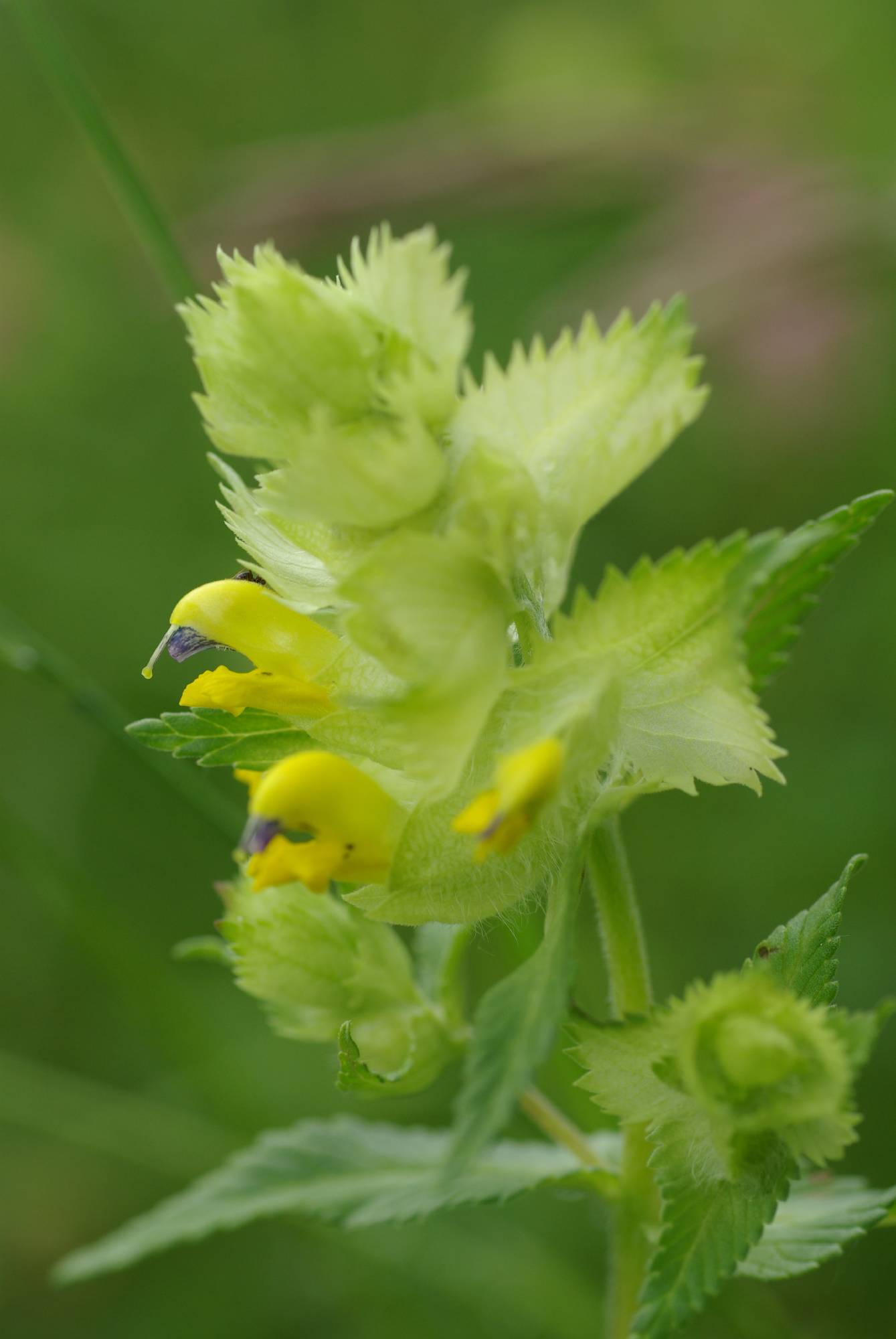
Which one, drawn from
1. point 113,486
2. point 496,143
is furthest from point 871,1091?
point 113,486

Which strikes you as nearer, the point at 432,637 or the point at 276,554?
the point at 432,637

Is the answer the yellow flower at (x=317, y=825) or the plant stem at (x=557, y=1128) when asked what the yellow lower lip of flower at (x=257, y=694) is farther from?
the plant stem at (x=557, y=1128)

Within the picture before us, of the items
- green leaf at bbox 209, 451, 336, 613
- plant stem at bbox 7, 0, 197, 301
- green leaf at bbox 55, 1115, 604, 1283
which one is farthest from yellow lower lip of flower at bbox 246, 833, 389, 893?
plant stem at bbox 7, 0, 197, 301

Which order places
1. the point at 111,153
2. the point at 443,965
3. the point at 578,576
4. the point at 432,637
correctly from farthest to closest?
the point at 578,576
the point at 111,153
the point at 443,965
the point at 432,637

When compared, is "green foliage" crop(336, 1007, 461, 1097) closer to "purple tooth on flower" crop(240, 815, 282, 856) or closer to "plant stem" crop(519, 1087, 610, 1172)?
"plant stem" crop(519, 1087, 610, 1172)

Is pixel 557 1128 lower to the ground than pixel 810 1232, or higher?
higher

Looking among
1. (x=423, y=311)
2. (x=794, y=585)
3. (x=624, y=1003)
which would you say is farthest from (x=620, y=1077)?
(x=423, y=311)

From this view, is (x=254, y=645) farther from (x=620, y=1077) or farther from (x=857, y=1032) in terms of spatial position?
(x=857, y=1032)
